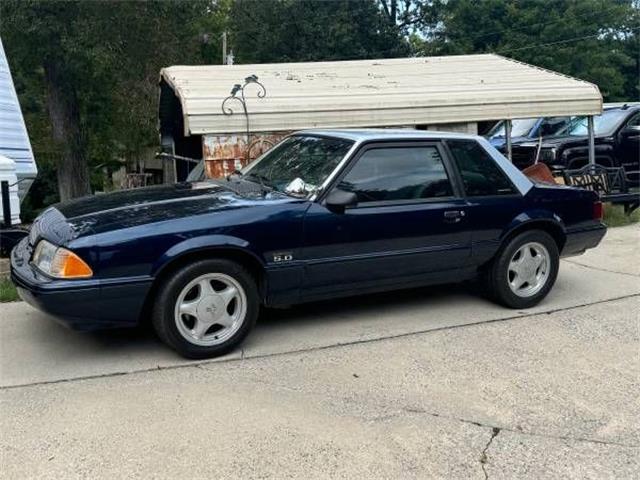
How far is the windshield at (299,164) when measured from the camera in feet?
16.1

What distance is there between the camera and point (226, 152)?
27.1 ft

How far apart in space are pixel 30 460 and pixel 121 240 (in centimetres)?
141

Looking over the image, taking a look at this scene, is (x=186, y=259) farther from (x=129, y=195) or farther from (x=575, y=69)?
(x=575, y=69)

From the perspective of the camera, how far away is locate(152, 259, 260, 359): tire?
4.25 metres

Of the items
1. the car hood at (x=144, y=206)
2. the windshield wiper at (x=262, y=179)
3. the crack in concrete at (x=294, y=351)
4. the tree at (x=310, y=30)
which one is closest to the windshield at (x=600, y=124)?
the crack in concrete at (x=294, y=351)

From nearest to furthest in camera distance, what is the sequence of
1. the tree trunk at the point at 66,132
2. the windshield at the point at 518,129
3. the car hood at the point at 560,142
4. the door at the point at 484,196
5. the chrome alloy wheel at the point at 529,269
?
1. the door at the point at 484,196
2. the chrome alloy wheel at the point at 529,269
3. the car hood at the point at 560,142
4. the windshield at the point at 518,129
5. the tree trunk at the point at 66,132

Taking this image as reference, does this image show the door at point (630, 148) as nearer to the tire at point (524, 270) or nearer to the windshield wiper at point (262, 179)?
the tire at point (524, 270)

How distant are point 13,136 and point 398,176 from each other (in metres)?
7.32

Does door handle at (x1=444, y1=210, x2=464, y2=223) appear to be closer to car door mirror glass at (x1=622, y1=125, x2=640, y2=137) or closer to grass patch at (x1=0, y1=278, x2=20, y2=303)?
grass patch at (x1=0, y1=278, x2=20, y2=303)

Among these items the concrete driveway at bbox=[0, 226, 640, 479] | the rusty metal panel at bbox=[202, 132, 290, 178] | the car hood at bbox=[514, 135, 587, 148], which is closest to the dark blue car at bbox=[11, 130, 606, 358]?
the concrete driveway at bbox=[0, 226, 640, 479]

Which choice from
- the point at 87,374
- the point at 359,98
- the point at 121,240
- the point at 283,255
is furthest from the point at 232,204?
the point at 359,98

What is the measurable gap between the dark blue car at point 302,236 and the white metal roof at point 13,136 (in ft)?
18.2

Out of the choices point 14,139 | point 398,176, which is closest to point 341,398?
point 398,176

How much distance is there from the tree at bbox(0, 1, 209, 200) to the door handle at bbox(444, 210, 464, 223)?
14.3 metres
